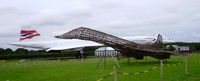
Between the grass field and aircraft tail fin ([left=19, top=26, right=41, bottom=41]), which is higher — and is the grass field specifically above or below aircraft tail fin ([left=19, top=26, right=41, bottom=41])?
below

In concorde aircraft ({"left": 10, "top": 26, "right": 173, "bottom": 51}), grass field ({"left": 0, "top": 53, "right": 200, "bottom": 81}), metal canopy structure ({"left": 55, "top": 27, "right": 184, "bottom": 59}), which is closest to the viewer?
grass field ({"left": 0, "top": 53, "right": 200, "bottom": 81})

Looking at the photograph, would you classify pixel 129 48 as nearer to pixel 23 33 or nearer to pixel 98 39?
pixel 98 39

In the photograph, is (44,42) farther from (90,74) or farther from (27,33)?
(90,74)

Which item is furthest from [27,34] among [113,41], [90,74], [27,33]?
[90,74]

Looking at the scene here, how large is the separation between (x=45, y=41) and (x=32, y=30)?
395 centimetres

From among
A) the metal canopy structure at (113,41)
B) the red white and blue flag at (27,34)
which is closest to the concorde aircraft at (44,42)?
the red white and blue flag at (27,34)

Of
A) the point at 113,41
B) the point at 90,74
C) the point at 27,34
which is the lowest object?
the point at 90,74

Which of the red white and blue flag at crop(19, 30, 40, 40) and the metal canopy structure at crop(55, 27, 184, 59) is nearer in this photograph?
the metal canopy structure at crop(55, 27, 184, 59)

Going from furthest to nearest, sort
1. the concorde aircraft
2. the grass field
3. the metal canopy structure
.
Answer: the concorde aircraft
the metal canopy structure
the grass field

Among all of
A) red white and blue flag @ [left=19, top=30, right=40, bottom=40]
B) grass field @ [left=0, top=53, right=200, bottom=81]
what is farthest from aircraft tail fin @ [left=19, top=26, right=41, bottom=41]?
grass field @ [left=0, top=53, right=200, bottom=81]

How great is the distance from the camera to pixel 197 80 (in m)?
9.98

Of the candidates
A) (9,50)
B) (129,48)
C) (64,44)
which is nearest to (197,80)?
(129,48)

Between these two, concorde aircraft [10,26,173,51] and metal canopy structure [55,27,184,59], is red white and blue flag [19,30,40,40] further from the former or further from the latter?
metal canopy structure [55,27,184,59]

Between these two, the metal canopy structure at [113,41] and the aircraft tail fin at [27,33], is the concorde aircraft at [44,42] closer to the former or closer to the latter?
the aircraft tail fin at [27,33]
